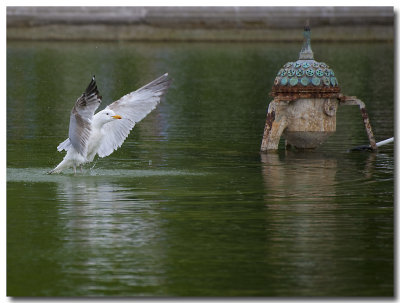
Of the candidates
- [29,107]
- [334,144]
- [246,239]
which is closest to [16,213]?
[246,239]

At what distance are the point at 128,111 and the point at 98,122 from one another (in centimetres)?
113

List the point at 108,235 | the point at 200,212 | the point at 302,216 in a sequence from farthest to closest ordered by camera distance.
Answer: the point at 200,212 < the point at 302,216 < the point at 108,235

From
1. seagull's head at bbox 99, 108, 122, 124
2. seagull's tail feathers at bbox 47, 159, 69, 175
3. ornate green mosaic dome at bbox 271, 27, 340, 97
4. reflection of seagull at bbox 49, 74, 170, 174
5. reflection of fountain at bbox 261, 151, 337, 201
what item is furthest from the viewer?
ornate green mosaic dome at bbox 271, 27, 340, 97

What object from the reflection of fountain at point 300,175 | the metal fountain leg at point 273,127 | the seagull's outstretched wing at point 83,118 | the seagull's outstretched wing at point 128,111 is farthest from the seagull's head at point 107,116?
the metal fountain leg at point 273,127

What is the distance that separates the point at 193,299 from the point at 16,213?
412 centimetres

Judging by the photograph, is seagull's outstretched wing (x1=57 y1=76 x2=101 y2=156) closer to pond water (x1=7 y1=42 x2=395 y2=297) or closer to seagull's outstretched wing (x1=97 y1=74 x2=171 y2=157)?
pond water (x1=7 y1=42 x2=395 y2=297)

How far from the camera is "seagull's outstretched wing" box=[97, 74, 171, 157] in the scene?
653 inches

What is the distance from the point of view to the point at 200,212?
12.8 m

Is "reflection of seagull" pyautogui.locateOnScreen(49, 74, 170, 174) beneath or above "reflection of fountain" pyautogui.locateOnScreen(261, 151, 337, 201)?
above

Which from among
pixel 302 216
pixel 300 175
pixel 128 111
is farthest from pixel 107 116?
pixel 302 216

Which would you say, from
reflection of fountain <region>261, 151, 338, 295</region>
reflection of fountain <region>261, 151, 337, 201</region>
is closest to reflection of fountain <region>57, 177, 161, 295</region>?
reflection of fountain <region>261, 151, 338, 295</region>

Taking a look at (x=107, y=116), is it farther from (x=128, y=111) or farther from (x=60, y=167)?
(x=128, y=111)

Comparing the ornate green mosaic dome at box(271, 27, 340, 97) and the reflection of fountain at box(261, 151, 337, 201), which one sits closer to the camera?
the reflection of fountain at box(261, 151, 337, 201)

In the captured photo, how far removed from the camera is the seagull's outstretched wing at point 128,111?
16.6 m
